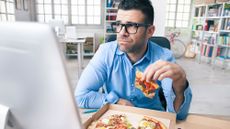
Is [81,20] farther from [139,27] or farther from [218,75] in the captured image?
[139,27]

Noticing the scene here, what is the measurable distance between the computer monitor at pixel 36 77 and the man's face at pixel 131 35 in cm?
76

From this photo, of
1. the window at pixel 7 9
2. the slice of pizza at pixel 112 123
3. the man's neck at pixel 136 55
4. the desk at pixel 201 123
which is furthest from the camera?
the window at pixel 7 9

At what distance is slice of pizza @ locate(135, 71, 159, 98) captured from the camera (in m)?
1.01

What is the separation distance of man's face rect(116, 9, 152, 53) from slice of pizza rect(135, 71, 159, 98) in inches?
6.3

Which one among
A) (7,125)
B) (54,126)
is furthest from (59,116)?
(7,125)

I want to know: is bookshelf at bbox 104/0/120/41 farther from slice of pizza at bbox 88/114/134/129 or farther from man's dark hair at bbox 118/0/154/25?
slice of pizza at bbox 88/114/134/129

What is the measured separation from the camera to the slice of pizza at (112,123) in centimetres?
62

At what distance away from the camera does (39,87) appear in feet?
1.04

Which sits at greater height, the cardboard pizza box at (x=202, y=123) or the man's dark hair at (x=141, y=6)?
the man's dark hair at (x=141, y=6)

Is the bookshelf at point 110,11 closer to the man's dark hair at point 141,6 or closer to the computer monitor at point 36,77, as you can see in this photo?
the man's dark hair at point 141,6

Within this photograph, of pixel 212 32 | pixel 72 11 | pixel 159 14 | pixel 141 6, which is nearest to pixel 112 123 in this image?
pixel 141 6

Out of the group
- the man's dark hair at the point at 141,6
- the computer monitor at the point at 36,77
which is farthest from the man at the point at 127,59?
the computer monitor at the point at 36,77

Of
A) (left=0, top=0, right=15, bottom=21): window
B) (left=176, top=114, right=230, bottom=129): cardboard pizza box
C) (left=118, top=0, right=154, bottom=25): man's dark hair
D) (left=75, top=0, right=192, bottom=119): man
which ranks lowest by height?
(left=176, top=114, right=230, bottom=129): cardboard pizza box

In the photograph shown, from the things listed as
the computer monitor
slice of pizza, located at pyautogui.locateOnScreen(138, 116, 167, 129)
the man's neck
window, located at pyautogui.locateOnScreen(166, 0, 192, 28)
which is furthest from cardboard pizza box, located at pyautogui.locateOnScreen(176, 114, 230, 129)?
window, located at pyautogui.locateOnScreen(166, 0, 192, 28)
